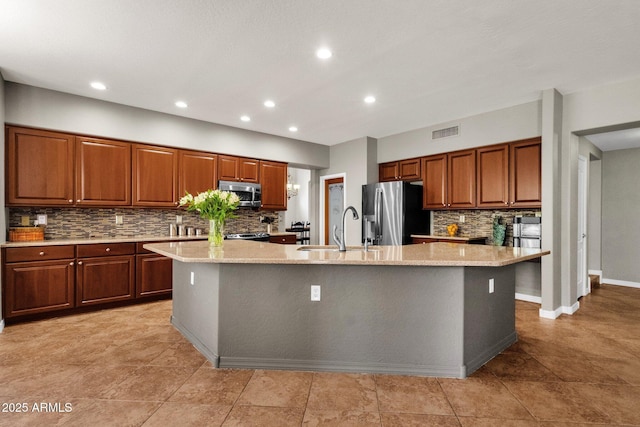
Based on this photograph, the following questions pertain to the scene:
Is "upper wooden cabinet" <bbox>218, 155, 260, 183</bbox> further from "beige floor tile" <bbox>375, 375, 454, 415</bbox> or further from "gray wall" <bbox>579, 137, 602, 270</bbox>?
"gray wall" <bbox>579, 137, 602, 270</bbox>

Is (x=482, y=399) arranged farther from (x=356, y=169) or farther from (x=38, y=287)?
(x=356, y=169)

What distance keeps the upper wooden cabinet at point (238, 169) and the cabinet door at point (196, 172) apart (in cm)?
11

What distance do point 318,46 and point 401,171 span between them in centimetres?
345

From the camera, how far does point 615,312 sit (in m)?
4.16

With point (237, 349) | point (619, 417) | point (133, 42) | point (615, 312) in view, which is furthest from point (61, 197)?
point (615, 312)

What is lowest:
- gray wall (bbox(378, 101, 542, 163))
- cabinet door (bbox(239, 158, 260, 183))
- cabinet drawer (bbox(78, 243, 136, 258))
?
cabinet drawer (bbox(78, 243, 136, 258))

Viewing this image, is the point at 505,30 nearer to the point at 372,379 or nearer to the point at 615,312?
the point at 372,379

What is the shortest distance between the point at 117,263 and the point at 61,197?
39.6 inches

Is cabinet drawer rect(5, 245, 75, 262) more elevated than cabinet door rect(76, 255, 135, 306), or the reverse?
cabinet drawer rect(5, 245, 75, 262)

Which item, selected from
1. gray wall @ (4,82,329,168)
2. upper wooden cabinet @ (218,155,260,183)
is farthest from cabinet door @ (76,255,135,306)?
upper wooden cabinet @ (218,155,260,183)

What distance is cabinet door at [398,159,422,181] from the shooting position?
5.74 metres

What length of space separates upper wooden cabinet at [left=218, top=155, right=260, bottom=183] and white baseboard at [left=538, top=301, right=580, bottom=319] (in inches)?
177

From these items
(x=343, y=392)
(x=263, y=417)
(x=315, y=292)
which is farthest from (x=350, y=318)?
(x=263, y=417)

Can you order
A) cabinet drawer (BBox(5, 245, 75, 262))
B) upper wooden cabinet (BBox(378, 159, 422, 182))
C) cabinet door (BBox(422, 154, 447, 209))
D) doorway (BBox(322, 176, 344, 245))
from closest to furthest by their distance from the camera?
cabinet drawer (BBox(5, 245, 75, 262)), cabinet door (BBox(422, 154, 447, 209)), upper wooden cabinet (BBox(378, 159, 422, 182)), doorway (BBox(322, 176, 344, 245))
